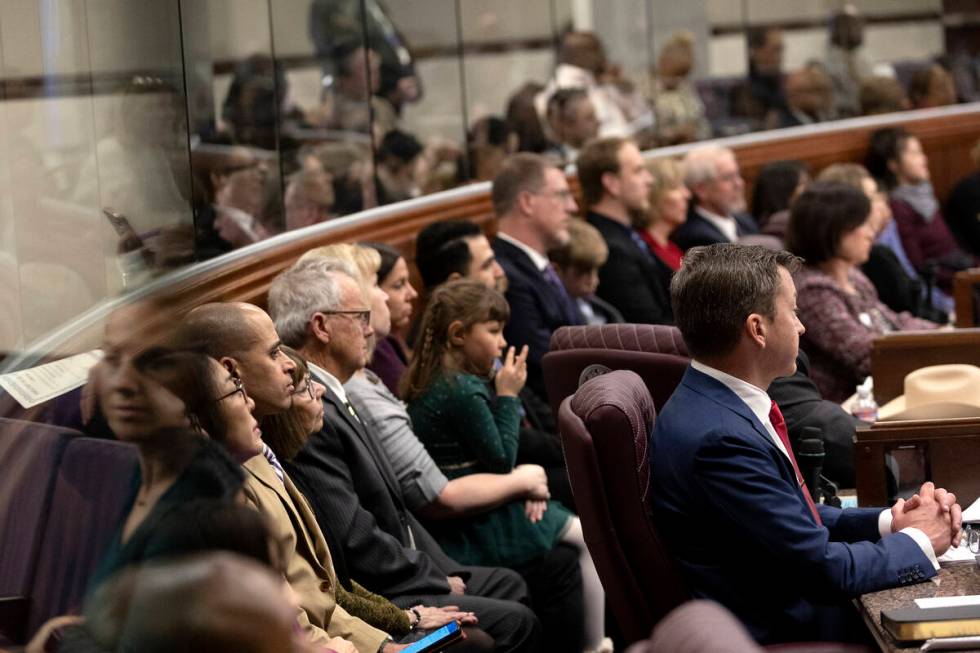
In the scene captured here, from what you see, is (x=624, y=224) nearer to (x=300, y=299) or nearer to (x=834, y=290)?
(x=834, y=290)

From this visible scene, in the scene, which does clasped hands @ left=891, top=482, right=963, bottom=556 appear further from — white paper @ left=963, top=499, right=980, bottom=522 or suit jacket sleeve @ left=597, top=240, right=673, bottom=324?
suit jacket sleeve @ left=597, top=240, right=673, bottom=324

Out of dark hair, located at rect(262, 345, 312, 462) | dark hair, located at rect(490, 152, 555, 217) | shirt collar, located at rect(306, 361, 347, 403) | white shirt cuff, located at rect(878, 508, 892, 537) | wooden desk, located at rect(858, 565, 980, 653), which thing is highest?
dark hair, located at rect(490, 152, 555, 217)

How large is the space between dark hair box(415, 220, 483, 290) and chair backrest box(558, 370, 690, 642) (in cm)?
205

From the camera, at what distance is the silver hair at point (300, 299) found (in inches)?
133

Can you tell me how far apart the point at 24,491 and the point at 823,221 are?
3327 mm

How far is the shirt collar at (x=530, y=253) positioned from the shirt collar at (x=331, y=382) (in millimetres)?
2083

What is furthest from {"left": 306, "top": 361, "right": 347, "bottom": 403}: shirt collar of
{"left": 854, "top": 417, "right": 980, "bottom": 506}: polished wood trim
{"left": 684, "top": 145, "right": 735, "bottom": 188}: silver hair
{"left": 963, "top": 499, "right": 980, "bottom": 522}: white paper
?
{"left": 684, "top": 145, "right": 735, "bottom": 188}: silver hair

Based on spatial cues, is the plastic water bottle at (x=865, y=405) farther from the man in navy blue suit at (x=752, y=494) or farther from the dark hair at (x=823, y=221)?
the man in navy blue suit at (x=752, y=494)

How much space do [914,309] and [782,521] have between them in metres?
4.15

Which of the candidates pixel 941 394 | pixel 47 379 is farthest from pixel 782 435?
pixel 47 379

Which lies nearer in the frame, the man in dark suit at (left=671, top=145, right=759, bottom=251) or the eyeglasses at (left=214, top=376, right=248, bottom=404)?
the eyeglasses at (left=214, top=376, right=248, bottom=404)

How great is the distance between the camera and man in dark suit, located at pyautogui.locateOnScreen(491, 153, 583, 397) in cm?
500

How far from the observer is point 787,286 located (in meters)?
2.68

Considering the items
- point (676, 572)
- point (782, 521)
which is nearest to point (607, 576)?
point (676, 572)
